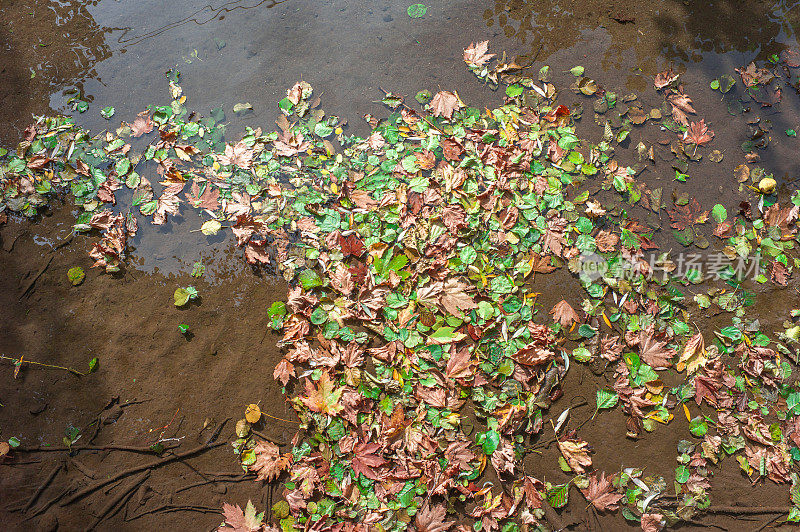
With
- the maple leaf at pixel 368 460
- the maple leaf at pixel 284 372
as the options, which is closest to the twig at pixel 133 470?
the maple leaf at pixel 284 372

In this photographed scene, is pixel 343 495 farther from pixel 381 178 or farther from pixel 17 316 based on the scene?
pixel 17 316

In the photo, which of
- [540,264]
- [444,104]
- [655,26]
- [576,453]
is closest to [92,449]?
[576,453]

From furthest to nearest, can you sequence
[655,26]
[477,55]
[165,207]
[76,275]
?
[655,26]
[477,55]
[165,207]
[76,275]

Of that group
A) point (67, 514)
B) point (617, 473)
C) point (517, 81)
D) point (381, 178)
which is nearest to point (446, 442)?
point (617, 473)

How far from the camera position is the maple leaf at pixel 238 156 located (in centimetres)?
284

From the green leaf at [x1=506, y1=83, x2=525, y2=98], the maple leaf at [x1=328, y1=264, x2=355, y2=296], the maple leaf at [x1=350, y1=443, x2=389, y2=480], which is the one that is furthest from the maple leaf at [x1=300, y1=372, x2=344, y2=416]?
the green leaf at [x1=506, y1=83, x2=525, y2=98]

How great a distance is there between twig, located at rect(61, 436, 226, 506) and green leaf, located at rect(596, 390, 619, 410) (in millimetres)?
2209

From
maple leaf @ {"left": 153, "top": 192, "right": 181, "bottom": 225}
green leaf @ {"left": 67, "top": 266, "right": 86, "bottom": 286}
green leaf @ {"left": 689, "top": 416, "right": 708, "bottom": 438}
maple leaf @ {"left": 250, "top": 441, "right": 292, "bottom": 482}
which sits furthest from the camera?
maple leaf @ {"left": 153, "top": 192, "right": 181, "bottom": 225}

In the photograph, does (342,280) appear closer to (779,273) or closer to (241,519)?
(241,519)

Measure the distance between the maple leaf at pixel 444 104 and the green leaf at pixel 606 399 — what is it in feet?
6.86

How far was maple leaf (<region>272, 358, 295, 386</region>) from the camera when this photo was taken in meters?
2.40

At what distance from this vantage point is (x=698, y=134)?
295 cm

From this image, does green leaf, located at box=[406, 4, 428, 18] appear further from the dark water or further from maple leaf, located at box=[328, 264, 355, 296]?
maple leaf, located at box=[328, 264, 355, 296]

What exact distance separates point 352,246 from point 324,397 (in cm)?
92
